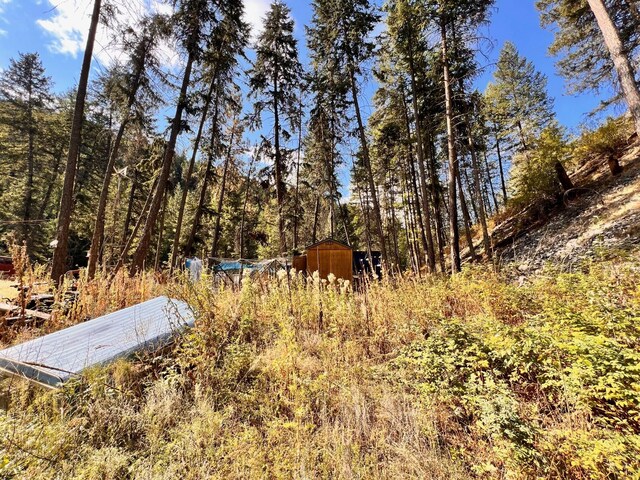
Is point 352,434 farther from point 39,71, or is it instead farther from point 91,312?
point 39,71

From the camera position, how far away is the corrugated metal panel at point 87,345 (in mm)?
2166

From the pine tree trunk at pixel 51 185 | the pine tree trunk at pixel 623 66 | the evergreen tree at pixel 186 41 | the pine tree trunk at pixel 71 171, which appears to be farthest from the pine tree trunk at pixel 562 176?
the pine tree trunk at pixel 51 185

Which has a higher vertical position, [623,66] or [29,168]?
[29,168]

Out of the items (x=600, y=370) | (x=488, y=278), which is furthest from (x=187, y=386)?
(x=488, y=278)

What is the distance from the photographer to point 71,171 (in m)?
6.16

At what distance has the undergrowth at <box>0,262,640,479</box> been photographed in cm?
153

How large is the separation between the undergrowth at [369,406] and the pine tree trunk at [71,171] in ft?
16.3

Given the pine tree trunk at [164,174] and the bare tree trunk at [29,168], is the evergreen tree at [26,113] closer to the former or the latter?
the bare tree trunk at [29,168]

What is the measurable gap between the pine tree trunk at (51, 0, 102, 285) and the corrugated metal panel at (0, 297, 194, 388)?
385cm

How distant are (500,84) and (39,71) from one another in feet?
109

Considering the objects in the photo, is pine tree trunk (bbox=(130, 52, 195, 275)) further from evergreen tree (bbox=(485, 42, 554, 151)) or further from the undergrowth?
evergreen tree (bbox=(485, 42, 554, 151))

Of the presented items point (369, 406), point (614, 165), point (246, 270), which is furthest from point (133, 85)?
point (614, 165)

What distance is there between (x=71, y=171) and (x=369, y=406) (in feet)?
26.2

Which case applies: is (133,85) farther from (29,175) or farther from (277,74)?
(29,175)
